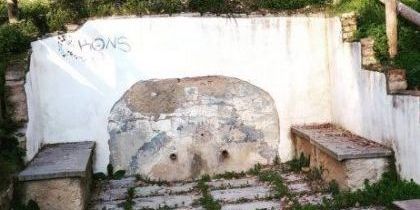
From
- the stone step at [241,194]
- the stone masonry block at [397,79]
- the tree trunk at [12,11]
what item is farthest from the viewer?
the tree trunk at [12,11]

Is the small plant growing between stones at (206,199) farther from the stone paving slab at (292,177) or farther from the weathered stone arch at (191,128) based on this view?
the stone paving slab at (292,177)

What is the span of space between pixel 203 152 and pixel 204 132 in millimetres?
336

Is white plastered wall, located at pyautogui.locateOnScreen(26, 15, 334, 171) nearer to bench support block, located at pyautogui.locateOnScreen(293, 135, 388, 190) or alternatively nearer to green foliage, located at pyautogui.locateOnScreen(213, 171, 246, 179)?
green foliage, located at pyautogui.locateOnScreen(213, 171, 246, 179)

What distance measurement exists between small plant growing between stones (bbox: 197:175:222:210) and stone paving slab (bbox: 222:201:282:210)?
13 cm

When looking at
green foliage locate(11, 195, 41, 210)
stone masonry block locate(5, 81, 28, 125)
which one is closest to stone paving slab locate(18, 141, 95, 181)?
green foliage locate(11, 195, 41, 210)

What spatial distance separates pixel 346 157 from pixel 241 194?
169 centimetres

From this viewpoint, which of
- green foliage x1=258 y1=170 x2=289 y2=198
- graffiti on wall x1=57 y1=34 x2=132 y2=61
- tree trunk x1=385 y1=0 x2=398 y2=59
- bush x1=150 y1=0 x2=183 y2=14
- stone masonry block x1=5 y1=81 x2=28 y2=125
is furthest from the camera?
bush x1=150 y1=0 x2=183 y2=14

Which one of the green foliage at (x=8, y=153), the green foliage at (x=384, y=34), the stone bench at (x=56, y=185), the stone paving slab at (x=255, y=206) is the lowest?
the stone paving slab at (x=255, y=206)

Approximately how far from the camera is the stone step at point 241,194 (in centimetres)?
797

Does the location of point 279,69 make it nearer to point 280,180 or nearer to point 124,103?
point 280,180

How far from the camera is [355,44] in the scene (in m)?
8.55

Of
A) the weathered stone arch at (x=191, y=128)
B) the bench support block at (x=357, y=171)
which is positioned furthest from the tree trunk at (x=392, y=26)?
the weathered stone arch at (x=191, y=128)

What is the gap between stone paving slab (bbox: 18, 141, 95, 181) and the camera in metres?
7.09

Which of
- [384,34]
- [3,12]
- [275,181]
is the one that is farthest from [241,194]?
[3,12]
